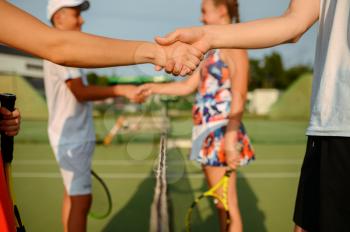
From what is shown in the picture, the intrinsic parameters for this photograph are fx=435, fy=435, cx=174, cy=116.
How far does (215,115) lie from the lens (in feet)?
8.68

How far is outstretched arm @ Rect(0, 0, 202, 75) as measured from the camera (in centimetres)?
126

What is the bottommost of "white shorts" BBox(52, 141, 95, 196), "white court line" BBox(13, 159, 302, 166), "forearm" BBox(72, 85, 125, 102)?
"white court line" BBox(13, 159, 302, 166)

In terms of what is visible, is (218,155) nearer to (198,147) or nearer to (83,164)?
(198,147)

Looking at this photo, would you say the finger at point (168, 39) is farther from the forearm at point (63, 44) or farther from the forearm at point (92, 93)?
the forearm at point (92, 93)

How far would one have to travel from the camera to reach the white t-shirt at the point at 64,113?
270cm

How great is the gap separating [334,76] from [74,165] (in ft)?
5.75

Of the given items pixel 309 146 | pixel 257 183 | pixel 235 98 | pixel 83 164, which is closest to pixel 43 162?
pixel 257 183

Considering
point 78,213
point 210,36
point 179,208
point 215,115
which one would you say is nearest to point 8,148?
point 210,36

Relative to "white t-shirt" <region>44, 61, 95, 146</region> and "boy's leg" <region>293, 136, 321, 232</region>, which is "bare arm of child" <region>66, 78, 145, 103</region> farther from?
"boy's leg" <region>293, 136, 321, 232</region>

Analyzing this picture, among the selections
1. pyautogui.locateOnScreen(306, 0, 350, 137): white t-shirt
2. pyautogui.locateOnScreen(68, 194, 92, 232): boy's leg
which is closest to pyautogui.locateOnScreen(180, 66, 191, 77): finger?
pyautogui.locateOnScreen(306, 0, 350, 137): white t-shirt

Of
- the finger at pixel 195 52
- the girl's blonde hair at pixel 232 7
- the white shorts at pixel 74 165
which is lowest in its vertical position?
the white shorts at pixel 74 165

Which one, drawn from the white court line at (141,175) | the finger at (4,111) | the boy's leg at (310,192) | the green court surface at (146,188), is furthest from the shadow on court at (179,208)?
the finger at (4,111)

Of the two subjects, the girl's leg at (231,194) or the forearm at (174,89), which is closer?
the girl's leg at (231,194)

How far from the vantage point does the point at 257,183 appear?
221 inches
